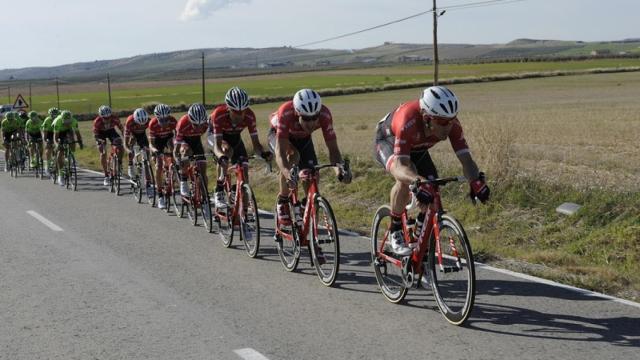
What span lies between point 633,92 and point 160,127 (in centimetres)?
3987

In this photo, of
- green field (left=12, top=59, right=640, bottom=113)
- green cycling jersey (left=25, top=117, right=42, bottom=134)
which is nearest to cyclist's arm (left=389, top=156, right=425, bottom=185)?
green cycling jersey (left=25, top=117, right=42, bottom=134)

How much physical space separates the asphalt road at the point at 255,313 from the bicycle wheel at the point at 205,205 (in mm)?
1209

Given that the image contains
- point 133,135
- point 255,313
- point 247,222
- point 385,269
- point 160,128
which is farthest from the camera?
point 133,135

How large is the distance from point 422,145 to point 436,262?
3.59 feet

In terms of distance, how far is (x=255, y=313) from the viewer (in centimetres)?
614

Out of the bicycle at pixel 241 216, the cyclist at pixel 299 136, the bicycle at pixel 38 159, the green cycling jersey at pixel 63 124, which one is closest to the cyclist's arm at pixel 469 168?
the cyclist at pixel 299 136

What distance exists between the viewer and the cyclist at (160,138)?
492 inches

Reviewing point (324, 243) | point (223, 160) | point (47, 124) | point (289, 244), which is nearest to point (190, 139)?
point (223, 160)

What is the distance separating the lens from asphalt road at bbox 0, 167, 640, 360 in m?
5.17

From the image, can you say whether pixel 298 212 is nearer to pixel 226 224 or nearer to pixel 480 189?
pixel 226 224

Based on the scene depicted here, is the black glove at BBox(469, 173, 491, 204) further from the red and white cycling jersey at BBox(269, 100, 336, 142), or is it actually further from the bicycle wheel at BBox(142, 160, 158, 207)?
the bicycle wheel at BBox(142, 160, 158, 207)

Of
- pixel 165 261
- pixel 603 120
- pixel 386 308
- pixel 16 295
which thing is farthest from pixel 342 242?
pixel 603 120

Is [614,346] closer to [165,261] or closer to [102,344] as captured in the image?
[102,344]

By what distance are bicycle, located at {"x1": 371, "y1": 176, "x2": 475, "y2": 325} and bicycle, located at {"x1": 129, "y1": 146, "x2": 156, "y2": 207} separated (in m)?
7.65
